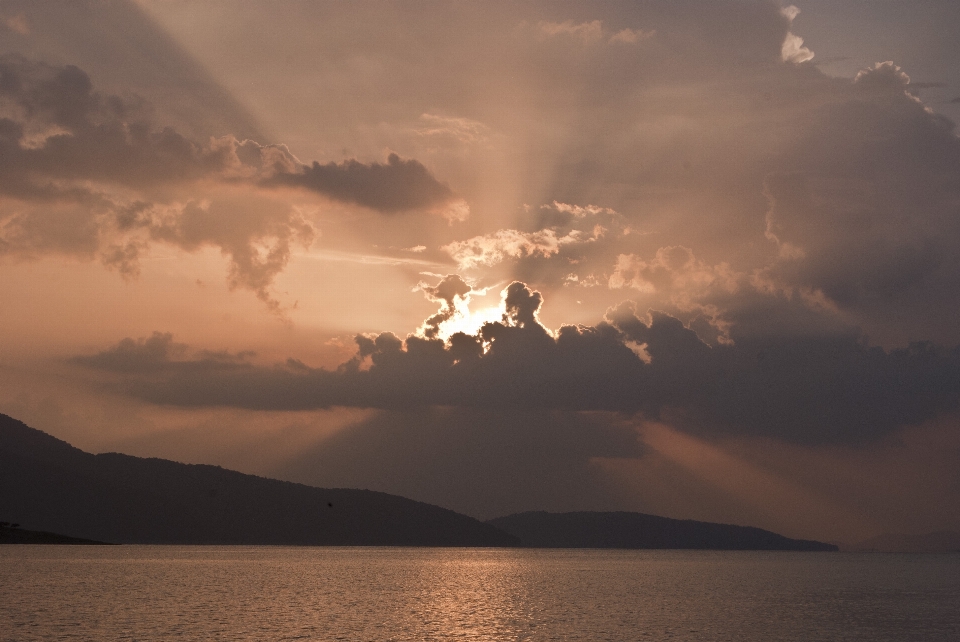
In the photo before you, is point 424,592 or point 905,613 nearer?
point 905,613

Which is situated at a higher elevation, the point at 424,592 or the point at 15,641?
the point at 424,592

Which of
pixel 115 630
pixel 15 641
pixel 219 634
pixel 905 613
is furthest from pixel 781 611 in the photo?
pixel 15 641

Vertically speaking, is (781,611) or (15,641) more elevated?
(781,611)

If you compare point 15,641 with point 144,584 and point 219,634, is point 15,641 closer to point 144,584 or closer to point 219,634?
point 219,634

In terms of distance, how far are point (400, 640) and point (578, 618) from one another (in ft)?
130

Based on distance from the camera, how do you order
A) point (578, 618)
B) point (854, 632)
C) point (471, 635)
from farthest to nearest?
1. point (578, 618)
2. point (854, 632)
3. point (471, 635)

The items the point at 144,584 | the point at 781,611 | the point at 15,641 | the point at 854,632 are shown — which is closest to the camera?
the point at 15,641

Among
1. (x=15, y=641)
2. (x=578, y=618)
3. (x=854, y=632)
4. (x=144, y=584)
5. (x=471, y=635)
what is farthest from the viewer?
(x=144, y=584)

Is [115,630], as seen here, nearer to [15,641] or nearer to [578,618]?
[15,641]

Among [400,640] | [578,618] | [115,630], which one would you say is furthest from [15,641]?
[578,618]

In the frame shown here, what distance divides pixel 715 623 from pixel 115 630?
81.6 metres

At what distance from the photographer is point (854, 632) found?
130m

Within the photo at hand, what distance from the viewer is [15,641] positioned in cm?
9962

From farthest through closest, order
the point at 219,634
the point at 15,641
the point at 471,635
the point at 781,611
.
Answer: the point at 781,611 < the point at 471,635 < the point at 219,634 < the point at 15,641
